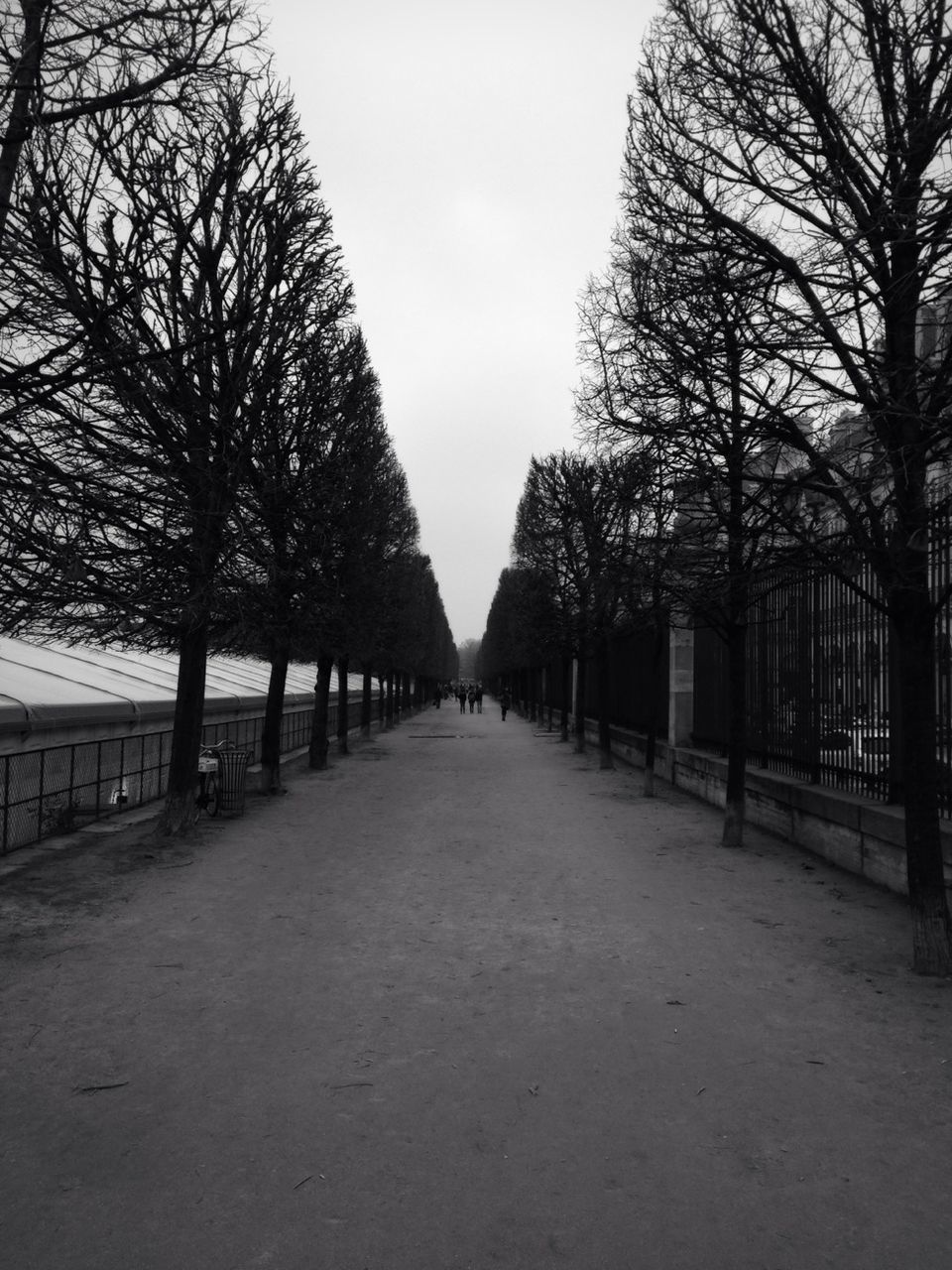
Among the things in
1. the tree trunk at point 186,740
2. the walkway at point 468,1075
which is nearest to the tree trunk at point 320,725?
the tree trunk at point 186,740

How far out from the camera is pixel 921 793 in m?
6.79

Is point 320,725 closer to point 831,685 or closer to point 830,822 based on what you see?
point 831,685

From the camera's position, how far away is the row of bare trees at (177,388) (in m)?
5.25

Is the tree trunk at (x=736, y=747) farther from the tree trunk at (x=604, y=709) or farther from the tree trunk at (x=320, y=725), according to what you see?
the tree trunk at (x=320, y=725)

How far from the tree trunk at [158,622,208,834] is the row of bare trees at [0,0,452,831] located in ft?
0.10

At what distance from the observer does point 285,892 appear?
30.9 feet

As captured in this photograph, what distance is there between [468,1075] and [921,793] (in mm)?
3887

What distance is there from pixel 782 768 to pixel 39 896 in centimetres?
972

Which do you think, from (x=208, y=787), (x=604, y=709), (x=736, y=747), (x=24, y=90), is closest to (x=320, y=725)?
(x=604, y=709)

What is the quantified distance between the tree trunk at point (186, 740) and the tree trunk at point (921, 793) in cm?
896

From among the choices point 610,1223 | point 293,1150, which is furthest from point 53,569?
point 610,1223

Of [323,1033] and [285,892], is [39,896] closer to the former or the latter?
[285,892]

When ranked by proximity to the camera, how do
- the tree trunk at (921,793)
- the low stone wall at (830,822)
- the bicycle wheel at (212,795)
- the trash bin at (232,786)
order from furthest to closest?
1. the trash bin at (232,786)
2. the bicycle wheel at (212,795)
3. the low stone wall at (830,822)
4. the tree trunk at (921,793)

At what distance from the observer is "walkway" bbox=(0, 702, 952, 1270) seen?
11.4 feet
